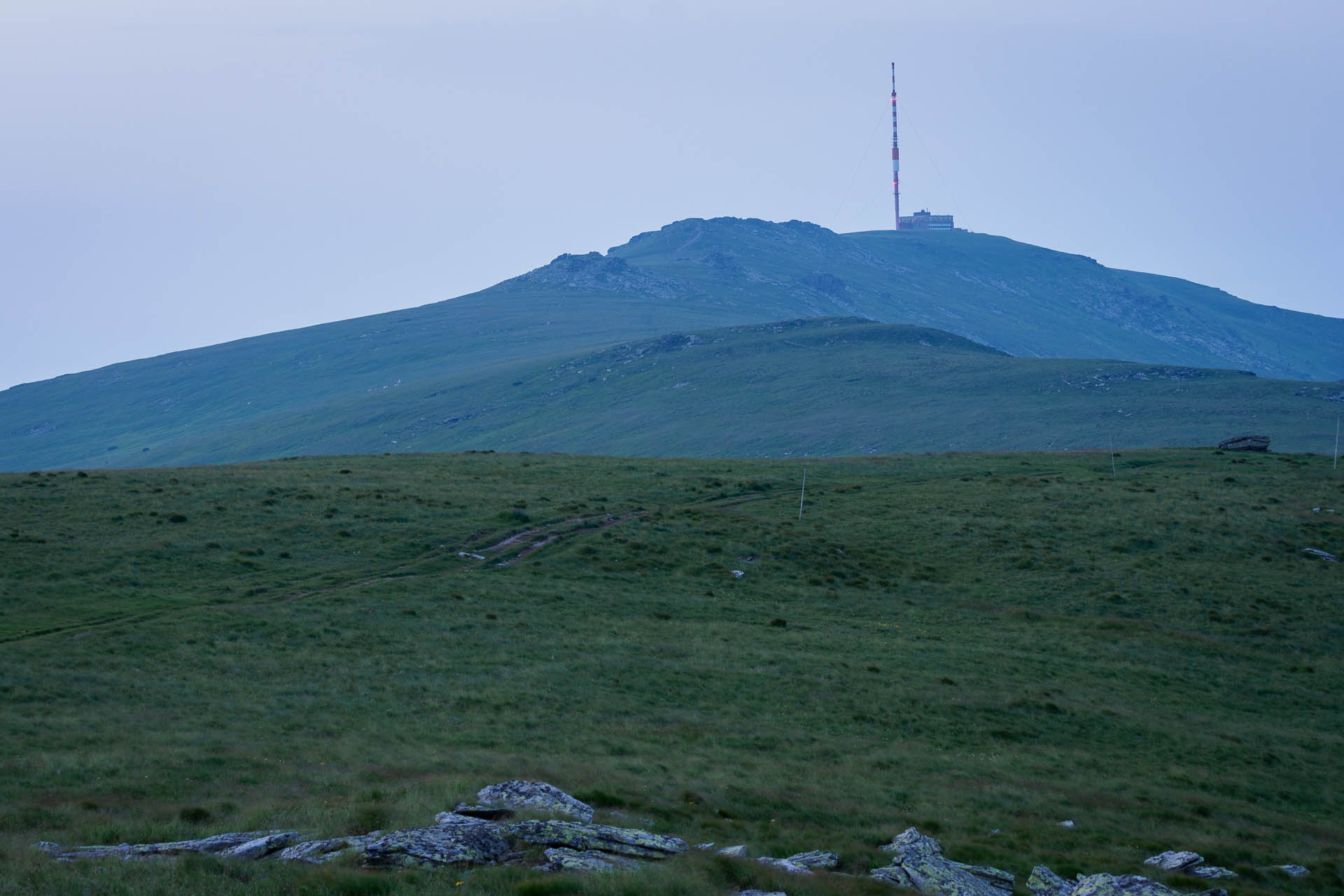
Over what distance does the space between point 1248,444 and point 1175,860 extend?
78956mm

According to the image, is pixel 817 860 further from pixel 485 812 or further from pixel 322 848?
pixel 322 848

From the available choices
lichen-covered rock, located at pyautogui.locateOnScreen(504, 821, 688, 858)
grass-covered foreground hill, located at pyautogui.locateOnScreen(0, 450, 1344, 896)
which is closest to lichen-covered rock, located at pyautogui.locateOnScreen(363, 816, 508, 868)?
lichen-covered rock, located at pyautogui.locateOnScreen(504, 821, 688, 858)

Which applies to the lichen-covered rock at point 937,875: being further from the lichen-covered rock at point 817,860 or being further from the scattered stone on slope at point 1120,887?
the scattered stone on slope at point 1120,887

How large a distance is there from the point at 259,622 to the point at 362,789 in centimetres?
1795

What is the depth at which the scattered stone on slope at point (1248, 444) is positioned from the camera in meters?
88.9

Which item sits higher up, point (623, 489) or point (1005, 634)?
point (623, 489)

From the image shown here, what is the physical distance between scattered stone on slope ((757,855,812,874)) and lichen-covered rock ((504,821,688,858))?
1.42m

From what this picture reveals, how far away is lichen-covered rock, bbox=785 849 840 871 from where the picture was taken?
18.1 m

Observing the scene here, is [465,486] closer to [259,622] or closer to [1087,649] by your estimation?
[259,622]

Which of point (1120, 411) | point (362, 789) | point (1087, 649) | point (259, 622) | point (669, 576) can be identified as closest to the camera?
point (362, 789)

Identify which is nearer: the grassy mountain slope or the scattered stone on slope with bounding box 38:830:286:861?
the scattered stone on slope with bounding box 38:830:286:861

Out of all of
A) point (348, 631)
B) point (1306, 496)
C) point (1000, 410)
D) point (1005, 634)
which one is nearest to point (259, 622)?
point (348, 631)

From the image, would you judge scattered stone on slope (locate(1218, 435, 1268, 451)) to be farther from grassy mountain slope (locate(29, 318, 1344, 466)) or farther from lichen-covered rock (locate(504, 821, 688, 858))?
lichen-covered rock (locate(504, 821, 688, 858))

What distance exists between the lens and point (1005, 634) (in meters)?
45.3
